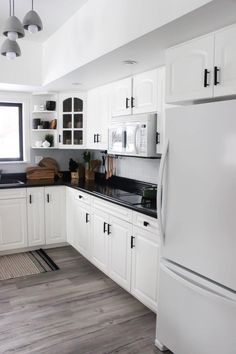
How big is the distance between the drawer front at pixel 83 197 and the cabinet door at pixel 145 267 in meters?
1.01

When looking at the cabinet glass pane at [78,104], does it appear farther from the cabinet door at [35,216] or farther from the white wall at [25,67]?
the cabinet door at [35,216]

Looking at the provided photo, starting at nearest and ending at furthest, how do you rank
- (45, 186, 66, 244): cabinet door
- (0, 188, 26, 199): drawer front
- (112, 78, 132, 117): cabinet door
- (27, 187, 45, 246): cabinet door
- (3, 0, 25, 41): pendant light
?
(3, 0, 25, 41): pendant light → (112, 78, 132, 117): cabinet door → (0, 188, 26, 199): drawer front → (27, 187, 45, 246): cabinet door → (45, 186, 66, 244): cabinet door

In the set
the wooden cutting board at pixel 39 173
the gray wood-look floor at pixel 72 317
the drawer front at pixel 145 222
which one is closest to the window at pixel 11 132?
the wooden cutting board at pixel 39 173

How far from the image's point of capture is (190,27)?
78.7 inches

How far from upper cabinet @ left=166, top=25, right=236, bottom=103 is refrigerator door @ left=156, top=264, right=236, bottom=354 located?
45.9 inches

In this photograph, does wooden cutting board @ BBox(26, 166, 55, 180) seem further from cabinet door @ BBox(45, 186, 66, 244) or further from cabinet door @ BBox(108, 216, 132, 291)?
cabinet door @ BBox(108, 216, 132, 291)

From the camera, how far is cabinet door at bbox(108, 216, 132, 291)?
9.71 ft

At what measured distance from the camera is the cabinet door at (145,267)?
2.61 m

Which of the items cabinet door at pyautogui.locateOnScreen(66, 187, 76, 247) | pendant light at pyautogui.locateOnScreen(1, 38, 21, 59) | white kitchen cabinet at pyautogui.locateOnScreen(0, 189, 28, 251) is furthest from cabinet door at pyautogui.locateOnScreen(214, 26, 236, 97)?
white kitchen cabinet at pyautogui.locateOnScreen(0, 189, 28, 251)

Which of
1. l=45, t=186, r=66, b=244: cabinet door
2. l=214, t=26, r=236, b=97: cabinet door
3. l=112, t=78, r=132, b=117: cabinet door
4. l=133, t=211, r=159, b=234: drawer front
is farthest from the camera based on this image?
l=45, t=186, r=66, b=244: cabinet door

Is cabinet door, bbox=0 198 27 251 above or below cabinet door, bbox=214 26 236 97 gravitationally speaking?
below

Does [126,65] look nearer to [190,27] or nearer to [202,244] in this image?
[190,27]

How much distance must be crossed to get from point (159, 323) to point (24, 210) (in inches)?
96.7

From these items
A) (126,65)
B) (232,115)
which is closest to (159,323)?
(232,115)
